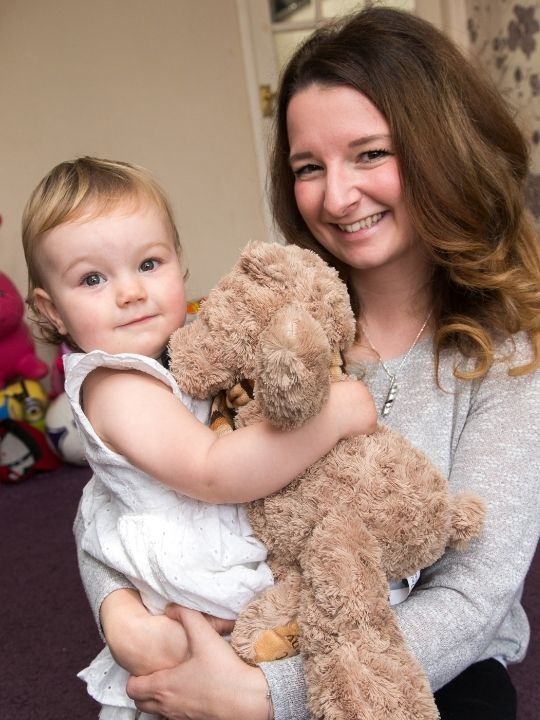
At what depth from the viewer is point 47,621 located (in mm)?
2195

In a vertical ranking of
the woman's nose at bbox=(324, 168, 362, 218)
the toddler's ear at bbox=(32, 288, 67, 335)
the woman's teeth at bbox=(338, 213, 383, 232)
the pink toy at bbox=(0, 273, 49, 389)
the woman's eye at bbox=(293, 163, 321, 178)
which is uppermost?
the woman's eye at bbox=(293, 163, 321, 178)

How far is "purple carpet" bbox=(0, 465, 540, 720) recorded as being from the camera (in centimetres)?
183

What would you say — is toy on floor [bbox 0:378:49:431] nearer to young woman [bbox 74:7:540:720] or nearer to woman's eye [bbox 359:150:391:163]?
young woman [bbox 74:7:540:720]

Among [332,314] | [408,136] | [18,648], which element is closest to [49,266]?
[332,314]

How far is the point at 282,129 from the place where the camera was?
1.39m

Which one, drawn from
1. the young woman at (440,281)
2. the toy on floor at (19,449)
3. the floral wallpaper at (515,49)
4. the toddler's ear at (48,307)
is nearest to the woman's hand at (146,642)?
the young woman at (440,281)

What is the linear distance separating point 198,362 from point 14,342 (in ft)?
8.21

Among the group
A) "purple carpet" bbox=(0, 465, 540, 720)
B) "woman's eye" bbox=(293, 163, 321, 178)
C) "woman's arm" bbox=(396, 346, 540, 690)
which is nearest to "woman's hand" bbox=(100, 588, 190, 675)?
"woman's arm" bbox=(396, 346, 540, 690)

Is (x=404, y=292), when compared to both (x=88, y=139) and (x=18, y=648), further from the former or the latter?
(x=88, y=139)

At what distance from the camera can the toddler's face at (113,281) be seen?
0.97 m

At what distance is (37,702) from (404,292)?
1.37m

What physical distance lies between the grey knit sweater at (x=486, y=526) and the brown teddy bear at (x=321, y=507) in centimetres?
10

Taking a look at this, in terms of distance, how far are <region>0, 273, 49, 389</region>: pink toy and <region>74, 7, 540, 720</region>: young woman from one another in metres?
2.09

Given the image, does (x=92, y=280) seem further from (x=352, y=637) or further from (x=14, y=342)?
(x=14, y=342)
